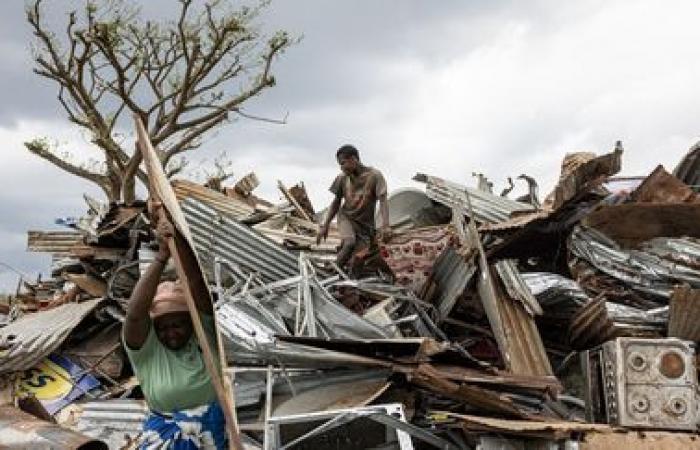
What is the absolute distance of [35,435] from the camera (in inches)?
188

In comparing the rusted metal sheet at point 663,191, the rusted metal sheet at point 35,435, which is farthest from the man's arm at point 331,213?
the rusted metal sheet at point 35,435

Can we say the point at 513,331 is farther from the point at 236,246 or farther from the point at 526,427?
the point at 236,246

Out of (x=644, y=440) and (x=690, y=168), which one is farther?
(x=690, y=168)

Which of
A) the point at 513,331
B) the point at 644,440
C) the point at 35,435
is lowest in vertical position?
the point at 644,440

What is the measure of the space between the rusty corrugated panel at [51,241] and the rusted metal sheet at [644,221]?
5.87 metres

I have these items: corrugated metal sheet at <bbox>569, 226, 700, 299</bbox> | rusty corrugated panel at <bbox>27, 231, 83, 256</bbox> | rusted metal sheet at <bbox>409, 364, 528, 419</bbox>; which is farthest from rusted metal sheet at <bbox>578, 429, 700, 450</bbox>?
rusty corrugated panel at <bbox>27, 231, 83, 256</bbox>

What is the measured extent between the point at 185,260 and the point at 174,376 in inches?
20.7

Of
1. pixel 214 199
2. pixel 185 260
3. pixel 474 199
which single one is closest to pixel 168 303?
pixel 185 260

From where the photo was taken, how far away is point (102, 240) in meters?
9.02

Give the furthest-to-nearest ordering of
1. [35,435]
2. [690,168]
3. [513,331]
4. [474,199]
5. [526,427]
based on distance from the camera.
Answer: [690,168] < [474,199] < [513,331] < [35,435] < [526,427]

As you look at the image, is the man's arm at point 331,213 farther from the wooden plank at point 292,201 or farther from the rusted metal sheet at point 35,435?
the rusted metal sheet at point 35,435

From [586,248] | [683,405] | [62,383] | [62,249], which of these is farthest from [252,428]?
[62,249]

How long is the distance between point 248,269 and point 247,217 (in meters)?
1.68

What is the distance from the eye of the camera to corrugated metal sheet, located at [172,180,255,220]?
9.69 metres
